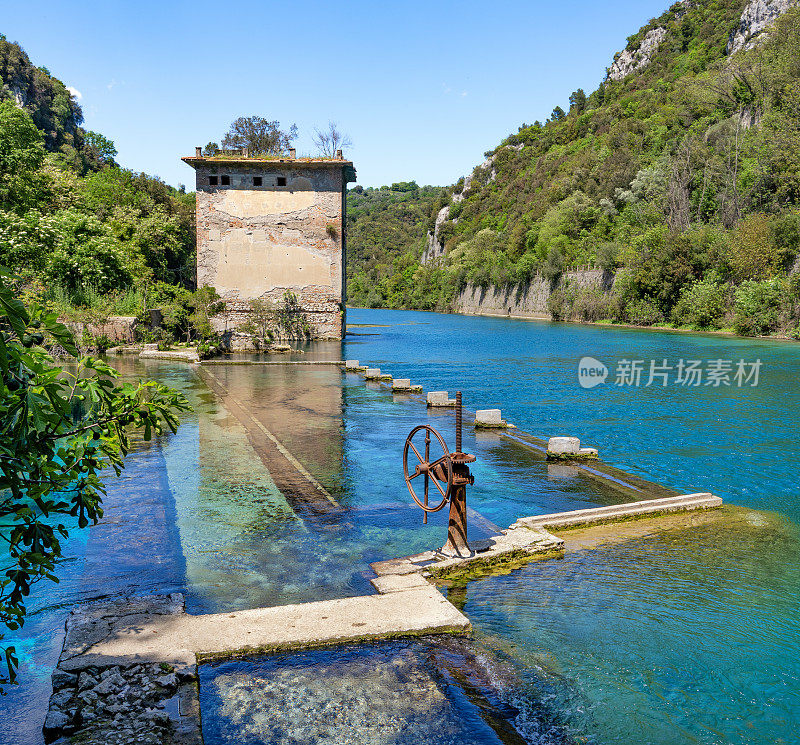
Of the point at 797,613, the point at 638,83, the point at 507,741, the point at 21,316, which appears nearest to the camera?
the point at 21,316

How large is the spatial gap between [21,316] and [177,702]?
2.27 metres

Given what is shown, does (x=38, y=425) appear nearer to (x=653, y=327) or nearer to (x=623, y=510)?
(x=623, y=510)

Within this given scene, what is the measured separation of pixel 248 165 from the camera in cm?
2578

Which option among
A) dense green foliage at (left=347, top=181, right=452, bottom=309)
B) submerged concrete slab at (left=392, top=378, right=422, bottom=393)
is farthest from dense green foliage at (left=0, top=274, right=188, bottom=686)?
dense green foliage at (left=347, top=181, right=452, bottom=309)

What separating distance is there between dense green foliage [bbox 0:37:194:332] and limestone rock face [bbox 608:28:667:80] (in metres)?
85.6

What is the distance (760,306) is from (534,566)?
37290mm

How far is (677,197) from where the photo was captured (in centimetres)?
5244

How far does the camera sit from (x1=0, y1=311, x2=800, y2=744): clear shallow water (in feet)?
12.9

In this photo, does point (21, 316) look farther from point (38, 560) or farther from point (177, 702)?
point (177, 702)

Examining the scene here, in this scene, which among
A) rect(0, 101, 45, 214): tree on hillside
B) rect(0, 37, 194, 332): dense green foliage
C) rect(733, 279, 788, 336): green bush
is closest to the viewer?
rect(0, 37, 194, 332): dense green foliage

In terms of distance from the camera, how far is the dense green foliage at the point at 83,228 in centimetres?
1933

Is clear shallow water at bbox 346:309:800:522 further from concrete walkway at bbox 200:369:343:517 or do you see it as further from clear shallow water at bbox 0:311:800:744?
concrete walkway at bbox 200:369:343:517

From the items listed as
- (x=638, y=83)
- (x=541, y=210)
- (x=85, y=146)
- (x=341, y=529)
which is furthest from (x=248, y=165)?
(x=638, y=83)

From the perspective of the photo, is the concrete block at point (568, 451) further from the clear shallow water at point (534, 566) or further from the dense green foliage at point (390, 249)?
the dense green foliage at point (390, 249)
